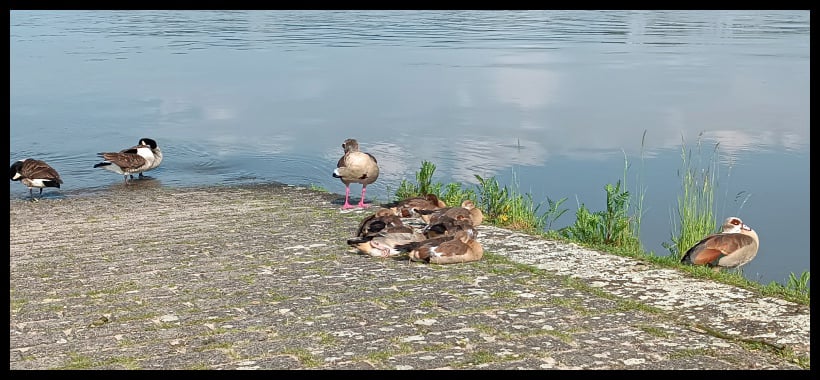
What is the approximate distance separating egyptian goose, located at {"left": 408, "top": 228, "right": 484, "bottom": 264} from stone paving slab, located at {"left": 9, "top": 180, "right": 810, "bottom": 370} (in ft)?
0.31

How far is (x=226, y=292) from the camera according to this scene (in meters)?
8.95

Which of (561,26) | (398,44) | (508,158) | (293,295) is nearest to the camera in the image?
(293,295)

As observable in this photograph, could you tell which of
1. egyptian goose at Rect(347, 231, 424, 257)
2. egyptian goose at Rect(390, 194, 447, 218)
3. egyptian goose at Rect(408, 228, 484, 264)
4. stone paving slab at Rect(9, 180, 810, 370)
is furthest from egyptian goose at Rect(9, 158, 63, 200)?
egyptian goose at Rect(408, 228, 484, 264)

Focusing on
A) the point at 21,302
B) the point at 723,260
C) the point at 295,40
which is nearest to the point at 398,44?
the point at 295,40

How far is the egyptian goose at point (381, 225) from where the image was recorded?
426 inches

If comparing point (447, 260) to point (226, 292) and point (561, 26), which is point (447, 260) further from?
point (561, 26)

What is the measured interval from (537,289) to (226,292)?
276cm

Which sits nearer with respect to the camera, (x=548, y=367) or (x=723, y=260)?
(x=548, y=367)

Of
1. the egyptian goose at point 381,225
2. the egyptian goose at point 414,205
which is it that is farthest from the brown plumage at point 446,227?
the egyptian goose at point 414,205

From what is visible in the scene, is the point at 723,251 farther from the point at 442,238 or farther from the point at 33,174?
the point at 33,174

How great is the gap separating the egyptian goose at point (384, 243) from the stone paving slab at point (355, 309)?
12cm

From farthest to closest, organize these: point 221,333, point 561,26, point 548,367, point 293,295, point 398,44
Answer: point 561,26 < point 398,44 < point 293,295 < point 221,333 < point 548,367

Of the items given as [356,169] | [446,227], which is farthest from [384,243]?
[356,169]

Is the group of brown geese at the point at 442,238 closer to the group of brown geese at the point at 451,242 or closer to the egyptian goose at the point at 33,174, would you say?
the group of brown geese at the point at 451,242
